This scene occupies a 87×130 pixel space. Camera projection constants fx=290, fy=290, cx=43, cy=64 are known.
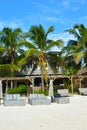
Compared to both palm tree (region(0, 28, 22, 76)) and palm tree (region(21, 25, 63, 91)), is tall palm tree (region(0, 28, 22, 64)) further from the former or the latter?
palm tree (region(21, 25, 63, 91))

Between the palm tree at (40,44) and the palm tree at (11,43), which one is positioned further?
the palm tree at (11,43)

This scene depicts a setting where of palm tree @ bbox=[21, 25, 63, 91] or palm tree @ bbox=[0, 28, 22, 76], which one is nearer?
palm tree @ bbox=[21, 25, 63, 91]

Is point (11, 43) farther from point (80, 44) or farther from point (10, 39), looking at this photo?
point (80, 44)

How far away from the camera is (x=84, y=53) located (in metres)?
32.5

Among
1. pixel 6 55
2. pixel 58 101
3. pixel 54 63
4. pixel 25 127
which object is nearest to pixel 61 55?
pixel 54 63

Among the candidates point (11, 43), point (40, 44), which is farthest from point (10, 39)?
point (40, 44)

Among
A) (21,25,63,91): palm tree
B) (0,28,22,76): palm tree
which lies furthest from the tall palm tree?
(21,25,63,91): palm tree

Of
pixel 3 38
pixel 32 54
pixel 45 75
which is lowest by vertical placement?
pixel 45 75

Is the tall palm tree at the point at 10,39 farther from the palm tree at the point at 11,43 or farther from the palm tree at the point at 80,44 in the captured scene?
the palm tree at the point at 80,44

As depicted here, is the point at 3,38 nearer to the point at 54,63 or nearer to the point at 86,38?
the point at 54,63

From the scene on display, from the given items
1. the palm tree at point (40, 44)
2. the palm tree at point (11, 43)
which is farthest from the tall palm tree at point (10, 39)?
the palm tree at point (40, 44)

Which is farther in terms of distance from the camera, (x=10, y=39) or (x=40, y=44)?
(x=10, y=39)

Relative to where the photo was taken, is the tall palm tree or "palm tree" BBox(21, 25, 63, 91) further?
the tall palm tree

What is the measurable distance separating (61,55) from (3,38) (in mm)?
7417
